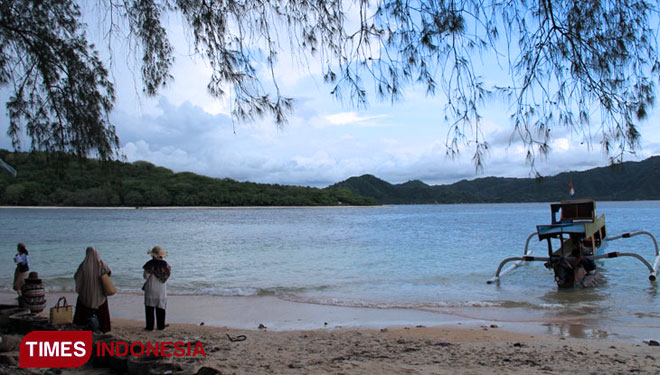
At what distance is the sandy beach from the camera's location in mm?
5247

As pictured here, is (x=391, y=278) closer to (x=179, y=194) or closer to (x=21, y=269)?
(x=21, y=269)

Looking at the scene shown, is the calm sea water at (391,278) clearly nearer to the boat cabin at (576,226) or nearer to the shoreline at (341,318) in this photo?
the shoreline at (341,318)

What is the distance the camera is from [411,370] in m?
5.12

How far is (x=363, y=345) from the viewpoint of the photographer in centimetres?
656

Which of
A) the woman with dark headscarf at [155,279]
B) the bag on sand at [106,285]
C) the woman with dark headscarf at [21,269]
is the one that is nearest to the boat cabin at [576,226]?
the woman with dark headscarf at [155,279]

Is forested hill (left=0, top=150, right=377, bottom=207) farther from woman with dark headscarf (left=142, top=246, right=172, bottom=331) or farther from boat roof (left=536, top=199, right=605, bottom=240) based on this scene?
boat roof (left=536, top=199, right=605, bottom=240)

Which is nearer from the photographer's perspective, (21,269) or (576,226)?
(21,269)

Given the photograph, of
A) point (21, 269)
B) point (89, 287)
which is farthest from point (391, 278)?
point (89, 287)

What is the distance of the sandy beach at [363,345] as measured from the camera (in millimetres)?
5247

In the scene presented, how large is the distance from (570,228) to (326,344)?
921cm

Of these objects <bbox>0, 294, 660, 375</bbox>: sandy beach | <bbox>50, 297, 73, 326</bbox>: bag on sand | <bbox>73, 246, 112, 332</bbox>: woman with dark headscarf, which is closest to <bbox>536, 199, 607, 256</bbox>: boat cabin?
<bbox>0, 294, 660, 375</bbox>: sandy beach

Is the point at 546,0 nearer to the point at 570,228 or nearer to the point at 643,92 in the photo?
the point at 643,92

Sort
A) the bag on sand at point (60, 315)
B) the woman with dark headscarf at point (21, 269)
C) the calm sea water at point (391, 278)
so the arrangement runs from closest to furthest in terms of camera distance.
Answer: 1. the bag on sand at point (60, 315)
2. the woman with dark headscarf at point (21, 269)
3. the calm sea water at point (391, 278)

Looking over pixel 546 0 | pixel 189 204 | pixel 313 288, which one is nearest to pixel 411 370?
pixel 546 0
